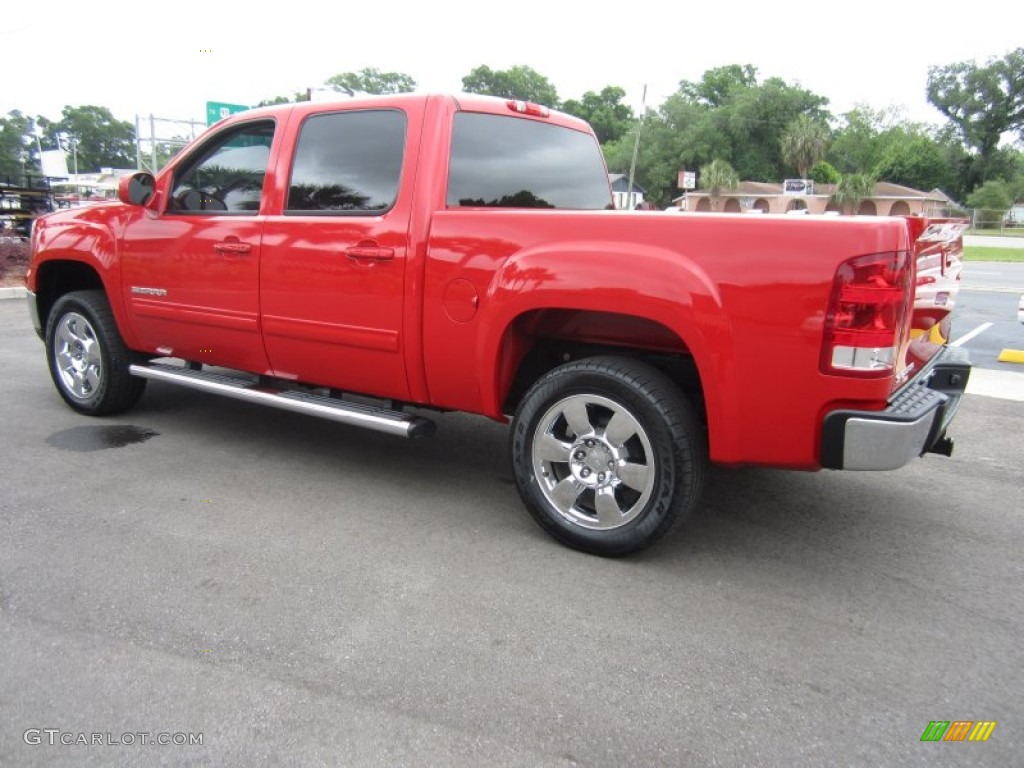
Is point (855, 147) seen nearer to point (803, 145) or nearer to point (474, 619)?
point (803, 145)

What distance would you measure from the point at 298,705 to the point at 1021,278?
851 inches

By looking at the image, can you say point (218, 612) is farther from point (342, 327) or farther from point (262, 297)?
point (262, 297)

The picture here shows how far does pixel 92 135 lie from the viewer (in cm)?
11444

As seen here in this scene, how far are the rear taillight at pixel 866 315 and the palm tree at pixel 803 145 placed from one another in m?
77.5

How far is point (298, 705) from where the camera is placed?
7.79ft

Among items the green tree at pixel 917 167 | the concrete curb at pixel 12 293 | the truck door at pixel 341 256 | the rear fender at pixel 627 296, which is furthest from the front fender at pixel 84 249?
the green tree at pixel 917 167

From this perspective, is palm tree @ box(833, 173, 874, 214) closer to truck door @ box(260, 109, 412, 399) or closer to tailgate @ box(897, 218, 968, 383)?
tailgate @ box(897, 218, 968, 383)

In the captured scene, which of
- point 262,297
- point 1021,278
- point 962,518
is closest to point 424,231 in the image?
point 262,297

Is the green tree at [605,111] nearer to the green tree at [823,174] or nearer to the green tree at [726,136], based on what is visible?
the green tree at [726,136]

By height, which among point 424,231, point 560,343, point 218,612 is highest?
point 424,231

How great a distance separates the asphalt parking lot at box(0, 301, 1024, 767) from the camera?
7.44 feet

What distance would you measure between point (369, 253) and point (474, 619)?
6.01 ft

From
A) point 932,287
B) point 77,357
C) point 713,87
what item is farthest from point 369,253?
point 713,87

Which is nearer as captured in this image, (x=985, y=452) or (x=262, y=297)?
(x=262, y=297)
